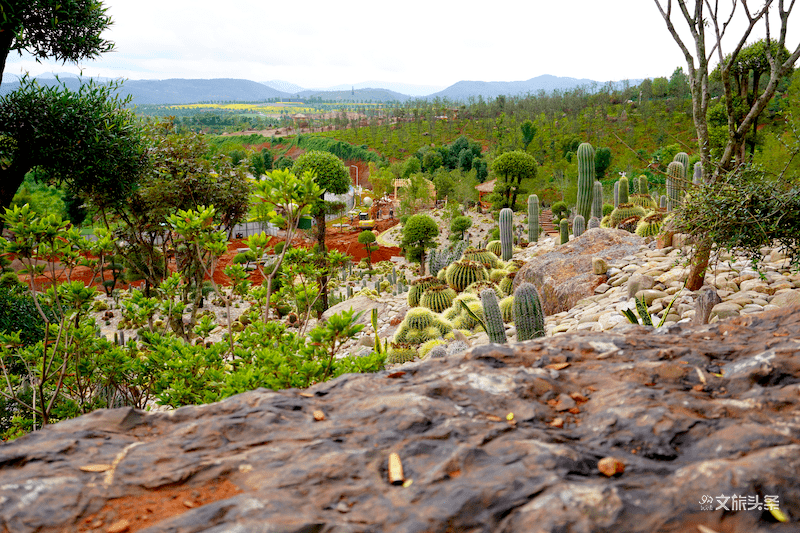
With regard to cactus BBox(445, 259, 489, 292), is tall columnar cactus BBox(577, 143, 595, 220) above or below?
above

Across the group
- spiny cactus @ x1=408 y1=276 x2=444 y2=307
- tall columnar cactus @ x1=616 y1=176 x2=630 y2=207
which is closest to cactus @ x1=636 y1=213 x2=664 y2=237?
spiny cactus @ x1=408 y1=276 x2=444 y2=307

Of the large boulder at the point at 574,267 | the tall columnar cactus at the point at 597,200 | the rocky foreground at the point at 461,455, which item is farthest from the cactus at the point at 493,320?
the tall columnar cactus at the point at 597,200

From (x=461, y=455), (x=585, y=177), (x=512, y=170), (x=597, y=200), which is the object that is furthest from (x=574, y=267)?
(x=512, y=170)

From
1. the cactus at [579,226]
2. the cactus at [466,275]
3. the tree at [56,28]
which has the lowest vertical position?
the cactus at [466,275]

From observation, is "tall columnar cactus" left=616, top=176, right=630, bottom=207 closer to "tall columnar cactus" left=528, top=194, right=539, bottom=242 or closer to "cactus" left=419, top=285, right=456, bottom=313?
"tall columnar cactus" left=528, top=194, right=539, bottom=242

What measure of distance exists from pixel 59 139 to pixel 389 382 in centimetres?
752

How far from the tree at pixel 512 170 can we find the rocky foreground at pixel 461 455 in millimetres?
26542

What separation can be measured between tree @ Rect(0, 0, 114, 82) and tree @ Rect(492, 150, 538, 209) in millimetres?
22576

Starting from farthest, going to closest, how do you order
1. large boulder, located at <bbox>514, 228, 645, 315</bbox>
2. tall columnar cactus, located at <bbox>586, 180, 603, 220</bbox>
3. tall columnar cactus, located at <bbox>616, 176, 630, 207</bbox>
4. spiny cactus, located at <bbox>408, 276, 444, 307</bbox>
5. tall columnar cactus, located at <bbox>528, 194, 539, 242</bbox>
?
tall columnar cactus, located at <bbox>528, 194, 539, 242</bbox> → tall columnar cactus, located at <bbox>616, 176, 630, 207</bbox> → tall columnar cactus, located at <bbox>586, 180, 603, 220</bbox> → spiny cactus, located at <bbox>408, 276, 444, 307</bbox> → large boulder, located at <bbox>514, 228, 645, 315</bbox>

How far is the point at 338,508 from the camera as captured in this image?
4.09ft

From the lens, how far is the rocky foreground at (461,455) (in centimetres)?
115

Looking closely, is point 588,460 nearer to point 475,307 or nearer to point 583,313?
point 583,313

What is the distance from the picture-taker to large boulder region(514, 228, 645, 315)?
7857mm

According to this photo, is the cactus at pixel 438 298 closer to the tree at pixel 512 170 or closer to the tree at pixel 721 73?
the tree at pixel 721 73
